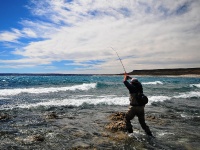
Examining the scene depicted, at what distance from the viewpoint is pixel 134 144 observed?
7.07m

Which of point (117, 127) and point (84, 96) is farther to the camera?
point (84, 96)

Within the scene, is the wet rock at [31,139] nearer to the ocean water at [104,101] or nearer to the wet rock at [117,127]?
the ocean water at [104,101]

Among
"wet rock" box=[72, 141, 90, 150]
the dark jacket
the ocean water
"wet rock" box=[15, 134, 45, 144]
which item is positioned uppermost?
the dark jacket

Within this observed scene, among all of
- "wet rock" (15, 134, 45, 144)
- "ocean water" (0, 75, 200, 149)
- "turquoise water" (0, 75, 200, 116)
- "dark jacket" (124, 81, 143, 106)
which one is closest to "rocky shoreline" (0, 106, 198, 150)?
"wet rock" (15, 134, 45, 144)

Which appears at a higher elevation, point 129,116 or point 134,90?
point 134,90

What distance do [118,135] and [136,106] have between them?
118cm

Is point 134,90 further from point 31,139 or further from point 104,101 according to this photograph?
point 104,101

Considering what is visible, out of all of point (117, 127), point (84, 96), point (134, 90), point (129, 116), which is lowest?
point (84, 96)

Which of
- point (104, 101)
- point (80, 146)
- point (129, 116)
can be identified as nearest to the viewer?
point (80, 146)

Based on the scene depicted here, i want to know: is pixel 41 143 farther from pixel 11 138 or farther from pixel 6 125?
pixel 6 125

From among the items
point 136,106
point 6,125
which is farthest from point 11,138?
point 136,106

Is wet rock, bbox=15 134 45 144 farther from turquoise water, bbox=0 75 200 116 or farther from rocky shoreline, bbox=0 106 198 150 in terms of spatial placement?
turquoise water, bbox=0 75 200 116

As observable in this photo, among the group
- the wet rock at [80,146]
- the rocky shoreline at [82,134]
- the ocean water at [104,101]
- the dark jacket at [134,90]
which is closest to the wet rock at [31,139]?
the rocky shoreline at [82,134]

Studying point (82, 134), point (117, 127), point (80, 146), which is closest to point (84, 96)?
point (117, 127)
